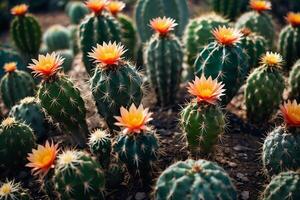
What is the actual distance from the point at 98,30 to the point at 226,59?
52.8 inches

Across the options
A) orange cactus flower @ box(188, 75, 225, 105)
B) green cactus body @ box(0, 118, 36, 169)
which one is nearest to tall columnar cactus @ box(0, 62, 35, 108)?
green cactus body @ box(0, 118, 36, 169)

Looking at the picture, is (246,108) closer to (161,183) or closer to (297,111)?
(297,111)

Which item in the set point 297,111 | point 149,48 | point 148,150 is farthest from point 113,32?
point 297,111

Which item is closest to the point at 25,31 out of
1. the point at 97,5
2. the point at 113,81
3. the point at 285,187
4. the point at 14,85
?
the point at 14,85

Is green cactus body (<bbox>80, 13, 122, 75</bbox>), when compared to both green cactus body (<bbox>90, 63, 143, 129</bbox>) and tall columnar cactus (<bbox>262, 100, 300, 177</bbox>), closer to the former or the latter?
green cactus body (<bbox>90, 63, 143, 129</bbox>)

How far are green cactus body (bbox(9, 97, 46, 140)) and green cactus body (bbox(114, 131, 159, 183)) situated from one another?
4.41 ft

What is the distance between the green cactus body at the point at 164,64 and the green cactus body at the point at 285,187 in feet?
5.79

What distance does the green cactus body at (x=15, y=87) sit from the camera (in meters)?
4.81

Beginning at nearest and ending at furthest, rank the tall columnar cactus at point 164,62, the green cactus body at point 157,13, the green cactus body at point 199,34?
the tall columnar cactus at point 164,62 → the green cactus body at point 199,34 → the green cactus body at point 157,13

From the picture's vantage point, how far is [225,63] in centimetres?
405

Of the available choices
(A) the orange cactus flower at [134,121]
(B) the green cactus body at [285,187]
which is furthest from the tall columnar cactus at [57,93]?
(B) the green cactus body at [285,187]

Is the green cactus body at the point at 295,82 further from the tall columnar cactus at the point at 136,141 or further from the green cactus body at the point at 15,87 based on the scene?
the green cactus body at the point at 15,87

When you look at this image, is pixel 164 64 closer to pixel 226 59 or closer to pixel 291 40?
pixel 226 59

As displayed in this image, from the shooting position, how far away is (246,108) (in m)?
4.52
